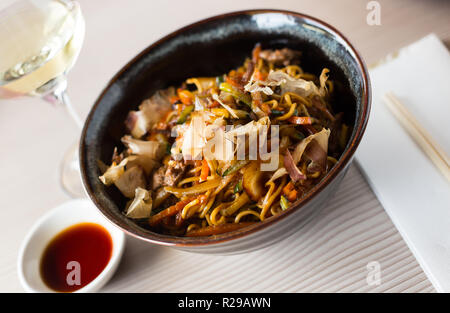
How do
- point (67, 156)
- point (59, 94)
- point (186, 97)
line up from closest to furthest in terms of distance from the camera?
point (186, 97) < point (59, 94) < point (67, 156)

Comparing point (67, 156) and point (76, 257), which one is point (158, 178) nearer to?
point (76, 257)

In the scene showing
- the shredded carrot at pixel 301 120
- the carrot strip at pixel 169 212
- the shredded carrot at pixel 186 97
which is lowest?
the carrot strip at pixel 169 212

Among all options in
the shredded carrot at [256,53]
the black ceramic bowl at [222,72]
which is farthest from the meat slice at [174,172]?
the shredded carrot at [256,53]

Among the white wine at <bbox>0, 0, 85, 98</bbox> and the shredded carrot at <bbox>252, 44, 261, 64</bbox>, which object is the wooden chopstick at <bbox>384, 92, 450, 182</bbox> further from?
the white wine at <bbox>0, 0, 85, 98</bbox>

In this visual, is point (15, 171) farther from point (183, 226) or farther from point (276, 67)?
point (276, 67)

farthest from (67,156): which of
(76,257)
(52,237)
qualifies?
(76,257)

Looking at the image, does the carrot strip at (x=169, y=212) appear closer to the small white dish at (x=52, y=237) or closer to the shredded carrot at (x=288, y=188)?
the small white dish at (x=52, y=237)
